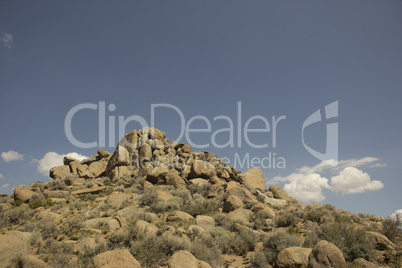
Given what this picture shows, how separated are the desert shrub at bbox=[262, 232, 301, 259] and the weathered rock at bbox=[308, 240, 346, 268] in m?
1.73

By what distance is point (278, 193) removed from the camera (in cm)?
2258

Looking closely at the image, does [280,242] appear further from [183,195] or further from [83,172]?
[83,172]

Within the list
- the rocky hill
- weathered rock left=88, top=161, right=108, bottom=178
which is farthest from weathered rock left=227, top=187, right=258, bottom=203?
weathered rock left=88, top=161, right=108, bottom=178

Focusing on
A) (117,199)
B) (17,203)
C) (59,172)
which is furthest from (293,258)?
Answer: (59,172)

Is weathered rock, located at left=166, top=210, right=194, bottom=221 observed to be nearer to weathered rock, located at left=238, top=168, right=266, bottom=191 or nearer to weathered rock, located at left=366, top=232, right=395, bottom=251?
weathered rock, located at left=366, top=232, right=395, bottom=251

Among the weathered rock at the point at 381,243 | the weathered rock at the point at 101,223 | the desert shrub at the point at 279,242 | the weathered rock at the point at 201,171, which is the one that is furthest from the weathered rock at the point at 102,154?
the weathered rock at the point at 381,243

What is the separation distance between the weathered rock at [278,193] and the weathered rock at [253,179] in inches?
57.4

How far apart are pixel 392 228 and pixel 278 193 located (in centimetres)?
1274

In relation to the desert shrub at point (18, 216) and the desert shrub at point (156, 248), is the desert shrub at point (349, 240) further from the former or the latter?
the desert shrub at point (18, 216)

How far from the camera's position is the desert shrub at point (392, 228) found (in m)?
9.83

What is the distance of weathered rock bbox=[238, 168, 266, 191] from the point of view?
24.3 m

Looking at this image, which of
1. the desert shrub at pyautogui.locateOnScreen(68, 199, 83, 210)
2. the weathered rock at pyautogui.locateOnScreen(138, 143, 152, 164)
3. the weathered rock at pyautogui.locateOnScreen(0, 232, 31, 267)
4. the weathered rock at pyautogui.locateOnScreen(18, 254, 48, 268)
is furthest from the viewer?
the weathered rock at pyautogui.locateOnScreen(138, 143, 152, 164)

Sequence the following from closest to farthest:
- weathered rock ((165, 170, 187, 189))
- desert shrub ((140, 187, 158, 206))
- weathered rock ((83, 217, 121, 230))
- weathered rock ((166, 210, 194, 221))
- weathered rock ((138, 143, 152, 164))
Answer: weathered rock ((83, 217, 121, 230)) < weathered rock ((166, 210, 194, 221)) < desert shrub ((140, 187, 158, 206)) < weathered rock ((165, 170, 187, 189)) < weathered rock ((138, 143, 152, 164))

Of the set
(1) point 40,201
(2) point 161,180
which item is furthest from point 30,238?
(2) point 161,180
